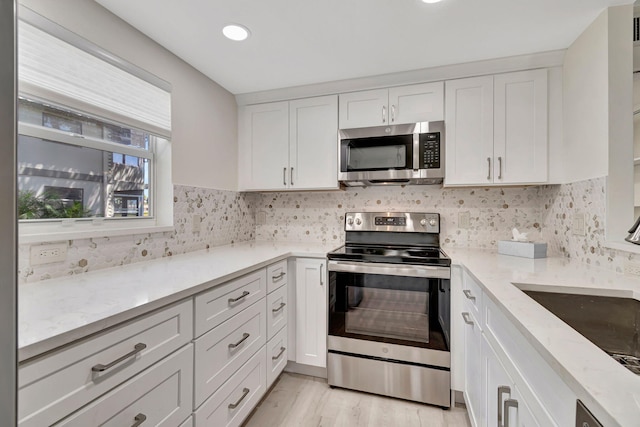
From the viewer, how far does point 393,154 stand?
2096 mm

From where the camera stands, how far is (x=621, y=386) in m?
0.50

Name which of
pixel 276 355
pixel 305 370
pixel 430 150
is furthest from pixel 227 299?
pixel 430 150

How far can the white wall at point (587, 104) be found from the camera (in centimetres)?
142

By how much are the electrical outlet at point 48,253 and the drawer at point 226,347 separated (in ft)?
2.35

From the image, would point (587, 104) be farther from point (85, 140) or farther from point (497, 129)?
point (85, 140)

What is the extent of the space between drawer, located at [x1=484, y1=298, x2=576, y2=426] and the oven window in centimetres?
71

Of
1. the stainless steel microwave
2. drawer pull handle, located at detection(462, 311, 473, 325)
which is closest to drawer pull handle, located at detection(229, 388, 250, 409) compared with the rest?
drawer pull handle, located at detection(462, 311, 473, 325)

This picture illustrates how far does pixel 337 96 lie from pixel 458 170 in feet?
3.53

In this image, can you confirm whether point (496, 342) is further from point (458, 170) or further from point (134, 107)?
point (134, 107)

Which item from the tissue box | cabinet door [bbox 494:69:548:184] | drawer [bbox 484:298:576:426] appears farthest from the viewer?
cabinet door [bbox 494:69:548:184]

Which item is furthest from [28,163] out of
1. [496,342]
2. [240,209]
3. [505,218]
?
[505,218]

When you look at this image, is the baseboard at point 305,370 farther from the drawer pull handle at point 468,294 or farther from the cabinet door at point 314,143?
the cabinet door at point 314,143

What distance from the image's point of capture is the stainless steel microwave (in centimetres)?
202

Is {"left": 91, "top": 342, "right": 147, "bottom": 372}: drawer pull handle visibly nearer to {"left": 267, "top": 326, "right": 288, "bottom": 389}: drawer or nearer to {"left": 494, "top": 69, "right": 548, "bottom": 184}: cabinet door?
{"left": 267, "top": 326, "right": 288, "bottom": 389}: drawer
